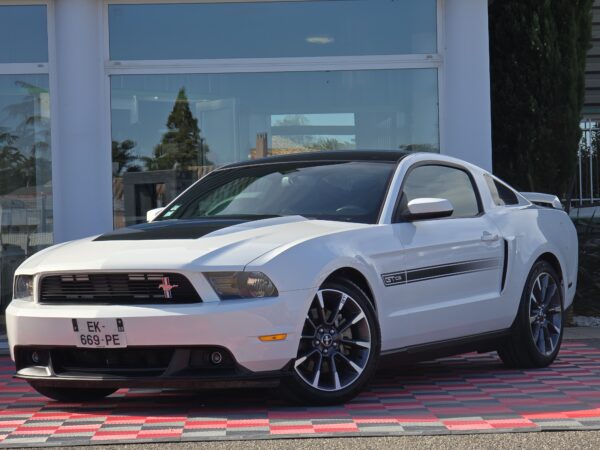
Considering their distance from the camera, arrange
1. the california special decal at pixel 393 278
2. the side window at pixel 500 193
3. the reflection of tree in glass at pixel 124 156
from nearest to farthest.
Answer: the california special decal at pixel 393 278, the side window at pixel 500 193, the reflection of tree in glass at pixel 124 156

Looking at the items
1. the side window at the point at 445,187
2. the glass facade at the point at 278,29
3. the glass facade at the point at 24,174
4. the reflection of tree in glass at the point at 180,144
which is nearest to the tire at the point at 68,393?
the side window at the point at 445,187

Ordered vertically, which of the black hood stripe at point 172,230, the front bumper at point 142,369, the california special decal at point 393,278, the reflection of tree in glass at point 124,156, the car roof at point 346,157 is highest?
the reflection of tree in glass at point 124,156

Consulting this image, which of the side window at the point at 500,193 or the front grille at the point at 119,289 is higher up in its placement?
the side window at the point at 500,193

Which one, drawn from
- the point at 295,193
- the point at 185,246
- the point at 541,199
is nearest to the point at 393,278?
the point at 295,193

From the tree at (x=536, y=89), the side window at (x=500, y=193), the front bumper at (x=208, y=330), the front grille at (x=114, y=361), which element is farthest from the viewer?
the tree at (x=536, y=89)

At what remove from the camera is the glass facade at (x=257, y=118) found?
459 inches

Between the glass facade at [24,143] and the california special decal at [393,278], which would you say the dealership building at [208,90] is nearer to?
the glass facade at [24,143]

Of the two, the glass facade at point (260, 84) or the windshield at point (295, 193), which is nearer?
the windshield at point (295, 193)

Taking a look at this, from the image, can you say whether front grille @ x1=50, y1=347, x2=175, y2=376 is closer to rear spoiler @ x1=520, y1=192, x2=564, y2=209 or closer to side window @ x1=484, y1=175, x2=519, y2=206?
side window @ x1=484, y1=175, x2=519, y2=206

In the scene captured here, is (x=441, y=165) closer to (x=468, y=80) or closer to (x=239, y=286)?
(x=239, y=286)

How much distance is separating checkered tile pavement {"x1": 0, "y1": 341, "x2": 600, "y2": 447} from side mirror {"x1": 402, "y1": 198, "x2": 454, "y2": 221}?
105 centimetres

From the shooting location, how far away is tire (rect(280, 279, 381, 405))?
6527 mm

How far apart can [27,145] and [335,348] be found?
5743mm

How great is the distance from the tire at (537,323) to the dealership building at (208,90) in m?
2.72
